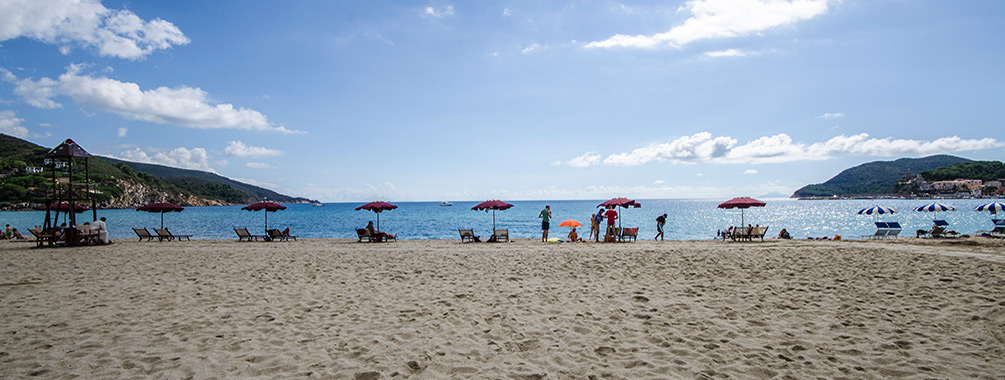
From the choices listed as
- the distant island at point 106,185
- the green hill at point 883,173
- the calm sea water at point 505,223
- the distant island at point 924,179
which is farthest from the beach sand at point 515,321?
the green hill at point 883,173

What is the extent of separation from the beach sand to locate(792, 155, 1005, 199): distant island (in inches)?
6628

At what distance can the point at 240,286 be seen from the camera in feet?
28.3

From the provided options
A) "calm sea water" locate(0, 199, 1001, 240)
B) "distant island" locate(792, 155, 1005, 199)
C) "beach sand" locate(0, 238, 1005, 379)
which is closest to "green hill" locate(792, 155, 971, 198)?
"distant island" locate(792, 155, 1005, 199)

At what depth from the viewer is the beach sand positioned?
177 inches

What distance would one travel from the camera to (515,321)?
20.2ft

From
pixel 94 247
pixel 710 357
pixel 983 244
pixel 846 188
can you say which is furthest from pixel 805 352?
pixel 846 188

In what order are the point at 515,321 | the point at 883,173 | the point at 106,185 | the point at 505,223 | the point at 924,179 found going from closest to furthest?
the point at 515,321 → the point at 505,223 → the point at 106,185 → the point at 924,179 → the point at 883,173

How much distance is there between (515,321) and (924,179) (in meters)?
199

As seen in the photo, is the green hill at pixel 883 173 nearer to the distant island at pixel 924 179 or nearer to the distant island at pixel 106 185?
the distant island at pixel 924 179

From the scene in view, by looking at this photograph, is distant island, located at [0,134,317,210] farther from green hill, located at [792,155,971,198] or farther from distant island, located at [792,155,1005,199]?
green hill, located at [792,155,971,198]

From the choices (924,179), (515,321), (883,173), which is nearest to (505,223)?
(515,321)

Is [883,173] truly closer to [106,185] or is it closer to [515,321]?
[515,321]

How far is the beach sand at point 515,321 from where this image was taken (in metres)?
4.48

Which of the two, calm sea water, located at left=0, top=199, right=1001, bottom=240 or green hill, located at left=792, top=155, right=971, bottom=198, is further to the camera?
green hill, located at left=792, top=155, right=971, bottom=198
